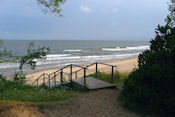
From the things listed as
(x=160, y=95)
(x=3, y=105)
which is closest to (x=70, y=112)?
(x=3, y=105)

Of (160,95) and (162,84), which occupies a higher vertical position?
(162,84)

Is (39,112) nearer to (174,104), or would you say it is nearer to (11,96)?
(11,96)

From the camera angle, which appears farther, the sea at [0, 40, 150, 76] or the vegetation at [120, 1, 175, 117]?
the sea at [0, 40, 150, 76]

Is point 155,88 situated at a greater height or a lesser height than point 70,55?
greater

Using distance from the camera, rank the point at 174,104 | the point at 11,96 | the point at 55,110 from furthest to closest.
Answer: the point at 11,96 < the point at 55,110 < the point at 174,104

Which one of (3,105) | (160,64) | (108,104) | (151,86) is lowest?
(108,104)

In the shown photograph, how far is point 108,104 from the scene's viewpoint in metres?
5.40

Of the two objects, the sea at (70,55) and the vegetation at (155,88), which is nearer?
the vegetation at (155,88)

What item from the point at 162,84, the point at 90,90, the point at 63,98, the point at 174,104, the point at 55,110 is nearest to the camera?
the point at 174,104

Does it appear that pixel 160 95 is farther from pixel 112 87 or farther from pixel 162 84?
pixel 112 87

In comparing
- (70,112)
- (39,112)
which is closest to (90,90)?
(70,112)

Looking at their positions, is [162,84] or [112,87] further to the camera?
[112,87]

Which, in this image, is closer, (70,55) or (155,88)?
(155,88)

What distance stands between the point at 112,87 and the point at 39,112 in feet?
12.5
